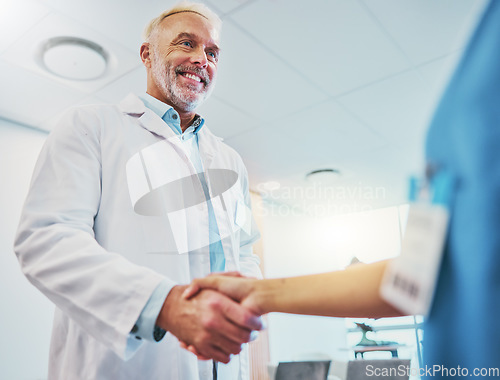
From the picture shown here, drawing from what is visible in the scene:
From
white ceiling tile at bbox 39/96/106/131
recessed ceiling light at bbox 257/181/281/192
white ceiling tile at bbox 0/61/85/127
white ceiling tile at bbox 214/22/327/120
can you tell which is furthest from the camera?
recessed ceiling light at bbox 257/181/281/192

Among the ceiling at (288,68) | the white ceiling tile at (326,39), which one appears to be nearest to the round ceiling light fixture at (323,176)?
the ceiling at (288,68)

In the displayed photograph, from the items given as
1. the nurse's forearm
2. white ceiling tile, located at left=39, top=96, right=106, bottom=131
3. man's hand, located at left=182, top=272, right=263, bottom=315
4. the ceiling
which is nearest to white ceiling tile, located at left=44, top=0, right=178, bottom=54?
the ceiling

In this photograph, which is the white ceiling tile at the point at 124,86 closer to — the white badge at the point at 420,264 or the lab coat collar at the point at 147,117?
the lab coat collar at the point at 147,117

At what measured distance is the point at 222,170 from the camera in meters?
1.70

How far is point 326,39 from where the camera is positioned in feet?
9.80

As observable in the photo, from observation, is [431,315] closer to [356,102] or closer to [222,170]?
[222,170]

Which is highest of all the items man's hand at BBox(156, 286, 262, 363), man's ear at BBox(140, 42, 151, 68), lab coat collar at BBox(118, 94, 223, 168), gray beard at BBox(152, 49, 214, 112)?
man's ear at BBox(140, 42, 151, 68)

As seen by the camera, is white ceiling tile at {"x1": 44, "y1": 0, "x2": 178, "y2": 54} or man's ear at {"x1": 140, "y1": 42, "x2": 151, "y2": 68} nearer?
man's ear at {"x1": 140, "y1": 42, "x2": 151, "y2": 68}

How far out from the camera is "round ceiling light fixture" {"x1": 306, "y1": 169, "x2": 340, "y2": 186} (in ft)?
18.5

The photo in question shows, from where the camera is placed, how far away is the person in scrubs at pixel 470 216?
1.34 feet

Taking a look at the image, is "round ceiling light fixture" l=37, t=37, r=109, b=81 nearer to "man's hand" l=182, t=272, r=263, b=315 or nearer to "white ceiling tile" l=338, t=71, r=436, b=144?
"white ceiling tile" l=338, t=71, r=436, b=144

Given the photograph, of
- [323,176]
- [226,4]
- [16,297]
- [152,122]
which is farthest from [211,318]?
[323,176]

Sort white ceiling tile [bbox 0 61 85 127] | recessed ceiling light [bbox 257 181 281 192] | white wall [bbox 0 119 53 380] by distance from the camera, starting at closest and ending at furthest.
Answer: white ceiling tile [bbox 0 61 85 127] < white wall [bbox 0 119 53 380] < recessed ceiling light [bbox 257 181 281 192]

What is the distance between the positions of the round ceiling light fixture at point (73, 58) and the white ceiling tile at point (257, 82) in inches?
34.9
